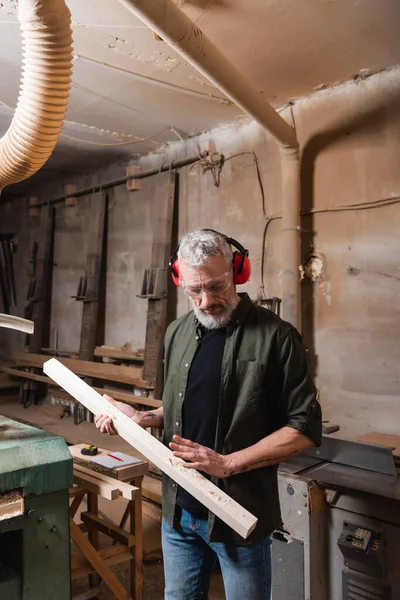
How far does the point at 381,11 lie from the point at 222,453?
6.81ft

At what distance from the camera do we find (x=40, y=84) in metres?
1.53

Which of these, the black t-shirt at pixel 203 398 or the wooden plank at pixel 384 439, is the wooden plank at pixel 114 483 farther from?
the wooden plank at pixel 384 439

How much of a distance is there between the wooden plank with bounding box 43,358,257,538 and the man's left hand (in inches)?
1.5

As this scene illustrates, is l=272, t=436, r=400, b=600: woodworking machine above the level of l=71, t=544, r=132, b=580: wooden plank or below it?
above

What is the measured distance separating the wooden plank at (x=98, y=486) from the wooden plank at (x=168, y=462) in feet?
2.22

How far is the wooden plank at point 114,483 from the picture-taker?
196cm

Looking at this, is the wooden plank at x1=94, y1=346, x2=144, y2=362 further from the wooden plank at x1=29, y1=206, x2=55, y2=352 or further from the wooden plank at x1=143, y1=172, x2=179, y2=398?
the wooden plank at x1=29, y1=206, x2=55, y2=352

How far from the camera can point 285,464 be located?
2.05 meters

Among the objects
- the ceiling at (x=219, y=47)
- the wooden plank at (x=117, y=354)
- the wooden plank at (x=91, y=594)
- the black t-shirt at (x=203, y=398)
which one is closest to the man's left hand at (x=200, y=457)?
the black t-shirt at (x=203, y=398)

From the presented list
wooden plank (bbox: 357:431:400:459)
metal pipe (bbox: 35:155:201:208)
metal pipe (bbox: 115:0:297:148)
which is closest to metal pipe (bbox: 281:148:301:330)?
metal pipe (bbox: 115:0:297:148)

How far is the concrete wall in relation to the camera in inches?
103

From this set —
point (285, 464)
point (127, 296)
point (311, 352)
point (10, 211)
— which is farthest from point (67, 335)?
point (285, 464)

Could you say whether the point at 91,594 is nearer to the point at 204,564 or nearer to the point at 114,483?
the point at 114,483

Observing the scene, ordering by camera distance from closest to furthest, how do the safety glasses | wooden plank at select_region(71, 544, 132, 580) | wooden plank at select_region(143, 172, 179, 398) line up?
the safety glasses → wooden plank at select_region(71, 544, 132, 580) → wooden plank at select_region(143, 172, 179, 398)
